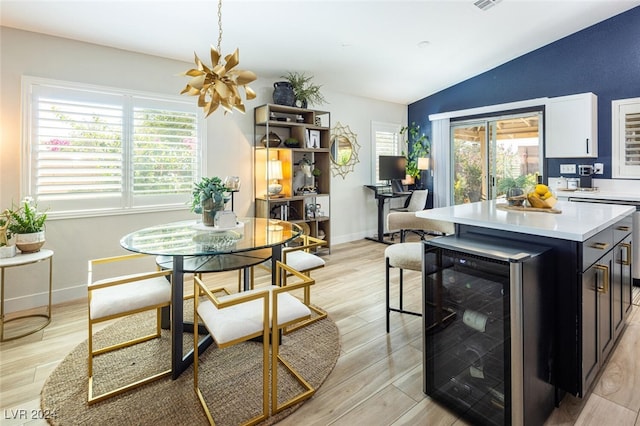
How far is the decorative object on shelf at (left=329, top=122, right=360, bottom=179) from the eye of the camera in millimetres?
5492

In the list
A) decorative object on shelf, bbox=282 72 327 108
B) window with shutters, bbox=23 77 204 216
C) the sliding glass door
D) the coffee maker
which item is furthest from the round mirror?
the coffee maker

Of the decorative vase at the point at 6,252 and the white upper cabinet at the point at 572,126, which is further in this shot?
the white upper cabinet at the point at 572,126

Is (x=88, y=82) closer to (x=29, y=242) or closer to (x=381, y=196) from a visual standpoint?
(x=29, y=242)

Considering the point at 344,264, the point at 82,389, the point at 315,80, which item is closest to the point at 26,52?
the point at 82,389

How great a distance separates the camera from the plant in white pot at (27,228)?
2729mm

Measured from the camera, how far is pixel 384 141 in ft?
20.5

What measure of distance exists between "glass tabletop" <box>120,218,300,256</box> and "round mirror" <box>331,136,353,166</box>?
2873mm

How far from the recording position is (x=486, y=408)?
64.1 inches

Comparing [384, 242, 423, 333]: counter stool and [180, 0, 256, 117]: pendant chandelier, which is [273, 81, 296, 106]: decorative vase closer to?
[180, 0, 256, 117]: pendant chandelier

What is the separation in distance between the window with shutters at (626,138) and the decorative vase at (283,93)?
4.06m

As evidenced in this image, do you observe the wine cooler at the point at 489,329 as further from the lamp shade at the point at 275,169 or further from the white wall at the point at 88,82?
the lamp shade at the point at 275,169

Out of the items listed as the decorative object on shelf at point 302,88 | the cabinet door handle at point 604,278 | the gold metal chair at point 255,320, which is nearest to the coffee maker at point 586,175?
the cabinet door handle at point 604,278

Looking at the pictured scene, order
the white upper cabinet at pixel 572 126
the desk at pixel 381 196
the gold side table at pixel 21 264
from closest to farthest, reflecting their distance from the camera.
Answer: the gold side table at pixel 21 264 → the white upper cabinet at pixel 572 126 → the desk at pixel 381 196

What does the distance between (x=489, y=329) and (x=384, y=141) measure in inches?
198
